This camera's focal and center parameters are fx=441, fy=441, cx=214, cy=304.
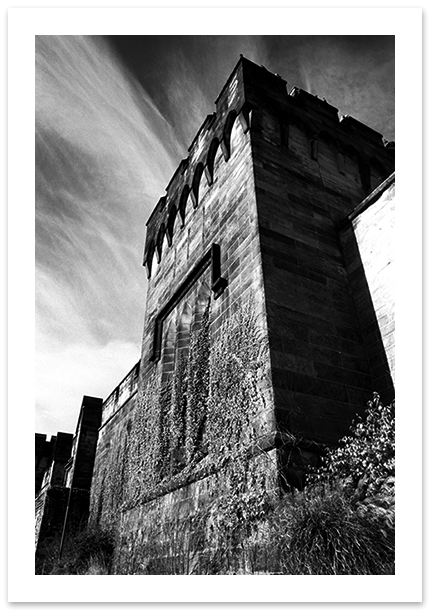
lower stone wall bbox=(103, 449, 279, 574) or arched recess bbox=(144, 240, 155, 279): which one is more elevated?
arched recess bbox=(144, 240, 155, 279)

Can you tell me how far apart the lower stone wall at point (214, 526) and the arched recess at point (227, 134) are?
579 cm

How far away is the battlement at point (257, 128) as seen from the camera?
829 centimetres

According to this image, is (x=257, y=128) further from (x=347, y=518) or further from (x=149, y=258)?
(x=347, y=518)

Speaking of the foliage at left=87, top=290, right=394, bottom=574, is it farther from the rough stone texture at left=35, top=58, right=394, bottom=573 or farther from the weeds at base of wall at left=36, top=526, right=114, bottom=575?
the weeds at base of wall at left=36, top=526, right=114, bottom=575

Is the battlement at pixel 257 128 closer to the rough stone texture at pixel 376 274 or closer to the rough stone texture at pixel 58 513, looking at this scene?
the rough stone texture at pixel 376 274

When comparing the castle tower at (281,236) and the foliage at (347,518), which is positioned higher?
the castle tower at (281,236)

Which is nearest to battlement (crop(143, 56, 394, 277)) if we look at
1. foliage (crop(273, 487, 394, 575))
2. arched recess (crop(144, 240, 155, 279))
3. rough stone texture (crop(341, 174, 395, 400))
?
arched recess (crop(144, 240, 155, 279))

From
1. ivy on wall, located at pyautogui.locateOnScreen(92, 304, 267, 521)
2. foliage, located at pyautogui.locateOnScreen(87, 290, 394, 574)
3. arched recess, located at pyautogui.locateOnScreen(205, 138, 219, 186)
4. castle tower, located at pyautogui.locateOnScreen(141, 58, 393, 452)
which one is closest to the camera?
foliage, located at pyautogui.locateOnScreen(87, 290, 394, 574)

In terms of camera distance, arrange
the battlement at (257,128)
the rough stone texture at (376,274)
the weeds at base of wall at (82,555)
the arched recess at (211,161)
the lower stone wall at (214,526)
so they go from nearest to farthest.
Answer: the lower stone wall at (214,526) → the rough stone texture at (376,274) → the weeds at base of wall at (82,555) → the battlement at (257,128) → the arched recess at (211,161)

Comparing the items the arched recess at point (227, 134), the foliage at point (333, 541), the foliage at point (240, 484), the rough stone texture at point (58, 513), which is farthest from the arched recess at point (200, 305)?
the rough stone texture at point (58, 513)

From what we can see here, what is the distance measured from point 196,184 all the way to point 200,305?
126 inches

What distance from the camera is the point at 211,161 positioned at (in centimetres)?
907

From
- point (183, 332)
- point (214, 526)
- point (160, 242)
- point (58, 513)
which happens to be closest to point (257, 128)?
point (183, 332)

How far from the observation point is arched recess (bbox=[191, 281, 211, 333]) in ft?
25.2
